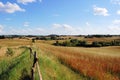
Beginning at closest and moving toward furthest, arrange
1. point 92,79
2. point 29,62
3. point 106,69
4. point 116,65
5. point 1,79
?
point 1,79, point 92,79, point 29,62, point 106,69, point 116,65

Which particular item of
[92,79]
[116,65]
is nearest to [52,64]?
[92,79]

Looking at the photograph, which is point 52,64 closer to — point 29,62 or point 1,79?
point 29,62

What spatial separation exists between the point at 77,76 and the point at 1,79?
13.7 feet

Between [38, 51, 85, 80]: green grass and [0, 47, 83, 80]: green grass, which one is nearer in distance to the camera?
[0, 47, 83, 80]: green grass

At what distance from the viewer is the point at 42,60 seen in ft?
58.9

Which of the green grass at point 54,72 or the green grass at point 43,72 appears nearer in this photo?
the green grass at point 43,72

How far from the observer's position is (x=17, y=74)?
14.4 metres

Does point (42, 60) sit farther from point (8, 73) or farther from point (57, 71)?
point (8, 73)

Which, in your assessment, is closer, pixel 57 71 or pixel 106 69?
pixel 57 71

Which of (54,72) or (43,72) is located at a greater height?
(43,72)

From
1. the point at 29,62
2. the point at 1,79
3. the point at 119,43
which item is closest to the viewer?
the point at 1,79

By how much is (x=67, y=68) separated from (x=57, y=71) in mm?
1845

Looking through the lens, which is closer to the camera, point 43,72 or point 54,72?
point 43,72

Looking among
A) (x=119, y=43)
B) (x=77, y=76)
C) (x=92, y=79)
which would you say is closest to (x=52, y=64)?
(x=77, y=76)
